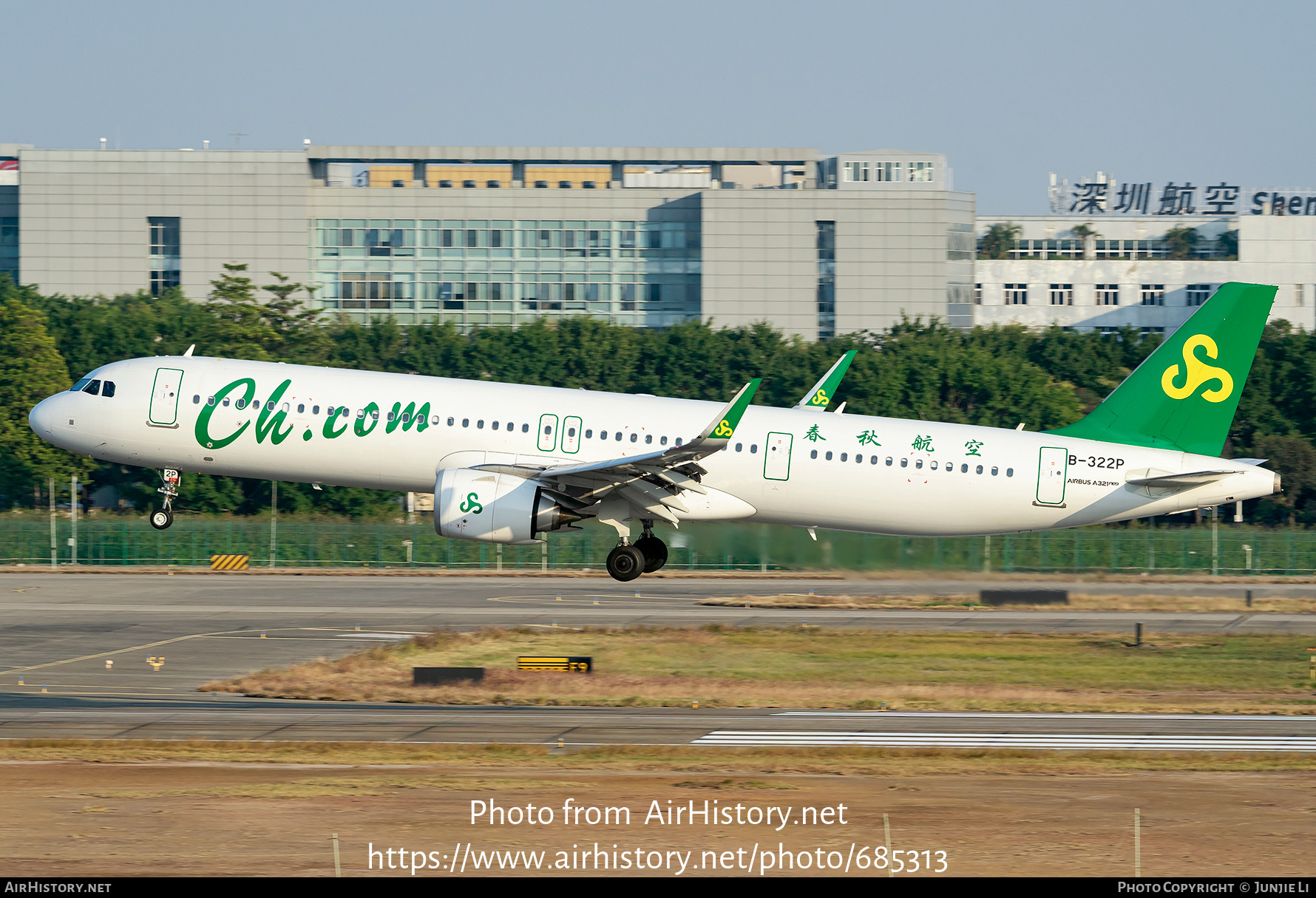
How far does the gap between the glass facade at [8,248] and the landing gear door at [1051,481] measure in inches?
5932

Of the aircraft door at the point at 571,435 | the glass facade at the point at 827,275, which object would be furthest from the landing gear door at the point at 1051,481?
the glass facade at the point at 827,275

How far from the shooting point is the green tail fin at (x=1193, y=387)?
140 ft

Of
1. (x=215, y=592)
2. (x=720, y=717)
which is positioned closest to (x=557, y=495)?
(x=720, y=717)

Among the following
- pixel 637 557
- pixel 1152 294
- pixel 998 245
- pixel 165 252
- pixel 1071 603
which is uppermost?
pixel 998 245

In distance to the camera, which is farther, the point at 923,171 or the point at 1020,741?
the point at 923,171

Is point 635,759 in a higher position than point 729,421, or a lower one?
lower

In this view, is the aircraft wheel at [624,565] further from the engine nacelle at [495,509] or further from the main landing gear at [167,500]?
the main landing gear at [167,500]

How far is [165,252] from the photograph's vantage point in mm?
156625

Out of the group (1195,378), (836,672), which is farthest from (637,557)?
(1195,378)

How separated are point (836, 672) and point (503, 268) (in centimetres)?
12033

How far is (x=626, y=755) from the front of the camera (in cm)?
3300

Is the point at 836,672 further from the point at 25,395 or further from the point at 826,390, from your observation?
the point at 25,395

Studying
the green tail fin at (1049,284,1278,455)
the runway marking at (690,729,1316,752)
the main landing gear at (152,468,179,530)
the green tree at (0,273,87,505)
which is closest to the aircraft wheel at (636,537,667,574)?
the runway marking at (690,729,1316,752)

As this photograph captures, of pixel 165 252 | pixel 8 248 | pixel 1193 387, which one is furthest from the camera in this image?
pixel 8 248
